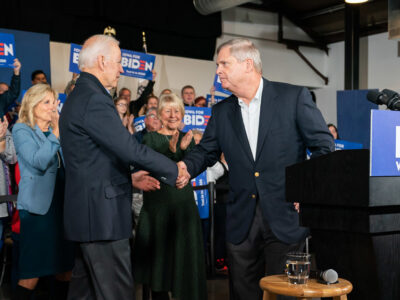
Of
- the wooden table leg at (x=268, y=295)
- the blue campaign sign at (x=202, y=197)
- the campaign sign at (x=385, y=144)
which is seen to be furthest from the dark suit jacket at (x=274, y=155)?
the blue campaign sign at (x=202, y=197)

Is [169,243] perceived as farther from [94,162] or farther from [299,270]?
[299,270]

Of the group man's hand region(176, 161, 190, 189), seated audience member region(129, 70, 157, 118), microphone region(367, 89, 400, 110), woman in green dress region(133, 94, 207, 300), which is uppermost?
seated audience member region(129, 70, 157, 118)

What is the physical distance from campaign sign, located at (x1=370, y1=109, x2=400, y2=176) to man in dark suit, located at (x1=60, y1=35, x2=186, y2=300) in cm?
105

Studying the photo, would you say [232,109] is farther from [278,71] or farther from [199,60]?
[278,71]

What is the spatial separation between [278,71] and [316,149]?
9.18 metres

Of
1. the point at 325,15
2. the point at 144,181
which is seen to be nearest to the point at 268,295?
the point at 144,181

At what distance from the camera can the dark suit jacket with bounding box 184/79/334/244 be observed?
7.23ft

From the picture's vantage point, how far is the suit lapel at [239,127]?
89.9 inches

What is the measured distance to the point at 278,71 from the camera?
1116 centimetres

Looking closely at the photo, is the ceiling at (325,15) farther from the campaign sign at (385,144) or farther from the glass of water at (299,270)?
the campaign sign at (385,144)

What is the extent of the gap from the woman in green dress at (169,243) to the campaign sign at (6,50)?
1.77m

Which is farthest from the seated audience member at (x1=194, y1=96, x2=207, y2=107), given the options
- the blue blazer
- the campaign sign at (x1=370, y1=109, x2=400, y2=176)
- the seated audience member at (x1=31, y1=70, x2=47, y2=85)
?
the campaign sign at (x1=370, y1=109, x2=400, y2=176)

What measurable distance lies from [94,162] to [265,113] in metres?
0.73

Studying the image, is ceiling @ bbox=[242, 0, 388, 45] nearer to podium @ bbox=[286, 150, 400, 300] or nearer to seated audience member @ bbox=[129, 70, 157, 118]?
seated audience member @ bbox=[129, 70, 157, 118]
